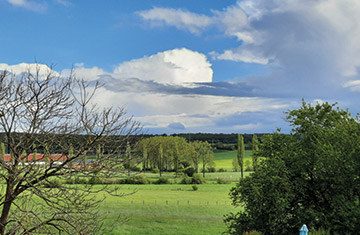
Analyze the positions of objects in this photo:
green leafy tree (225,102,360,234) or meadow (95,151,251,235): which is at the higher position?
green leafy tree (225,102,360,234)

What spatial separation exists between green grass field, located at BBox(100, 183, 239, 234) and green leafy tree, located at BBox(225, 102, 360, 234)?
10022 mm

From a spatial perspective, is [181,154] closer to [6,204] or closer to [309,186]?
[309,186]

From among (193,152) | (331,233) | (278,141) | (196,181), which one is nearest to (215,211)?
(278,141)

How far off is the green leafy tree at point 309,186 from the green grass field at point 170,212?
10022 millimetres

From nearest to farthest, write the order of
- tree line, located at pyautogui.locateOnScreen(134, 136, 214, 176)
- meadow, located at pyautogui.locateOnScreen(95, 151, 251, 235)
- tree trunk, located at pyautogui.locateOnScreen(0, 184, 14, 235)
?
tree trunk, located at pyautogui.locateOnScreen(0, 184, 14, 235) < meadow, located at pyautogui.locateOnScreen(95, 151, 251, 235) < tree line, located at pyautogui.locateOnScreen(134, 136, 214, 176)

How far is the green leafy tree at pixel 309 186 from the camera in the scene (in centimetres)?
2108

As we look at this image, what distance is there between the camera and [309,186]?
77.0 ft

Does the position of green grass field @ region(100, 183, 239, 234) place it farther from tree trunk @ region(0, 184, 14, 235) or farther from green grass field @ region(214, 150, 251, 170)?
green grass field @ region(214, 150, 251, 170)

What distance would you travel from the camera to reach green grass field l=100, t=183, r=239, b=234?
118ft

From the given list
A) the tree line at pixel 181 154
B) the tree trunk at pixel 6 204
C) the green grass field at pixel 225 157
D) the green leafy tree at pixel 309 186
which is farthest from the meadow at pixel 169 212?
the green grass field at pixel 225 157

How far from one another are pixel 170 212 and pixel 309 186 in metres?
24.4

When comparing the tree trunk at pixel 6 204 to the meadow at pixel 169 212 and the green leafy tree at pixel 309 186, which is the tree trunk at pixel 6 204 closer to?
the meadow at pixel 169 212

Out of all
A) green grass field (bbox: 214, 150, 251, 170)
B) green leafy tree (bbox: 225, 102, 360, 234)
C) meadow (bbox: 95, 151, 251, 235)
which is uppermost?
green leafy tree (bbox: 225, 102, 360, 234)

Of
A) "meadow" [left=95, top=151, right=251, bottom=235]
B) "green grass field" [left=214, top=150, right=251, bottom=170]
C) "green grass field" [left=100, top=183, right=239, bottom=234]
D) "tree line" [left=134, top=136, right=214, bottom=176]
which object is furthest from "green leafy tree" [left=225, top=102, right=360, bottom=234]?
"green grass field" [left=214, top=150, right=251, bottom=170]
